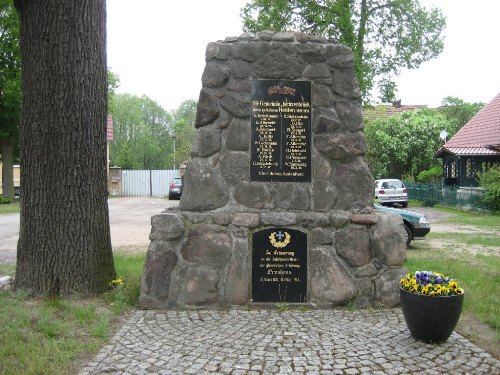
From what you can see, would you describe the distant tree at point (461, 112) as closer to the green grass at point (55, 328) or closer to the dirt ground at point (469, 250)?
the dirt ground at point (469, 250)

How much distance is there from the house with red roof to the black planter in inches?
866

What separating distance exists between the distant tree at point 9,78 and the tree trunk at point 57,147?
23416 millimetres

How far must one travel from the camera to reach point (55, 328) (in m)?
4.89

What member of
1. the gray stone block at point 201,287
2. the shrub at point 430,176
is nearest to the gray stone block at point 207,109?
the gray stone block at point 201,287

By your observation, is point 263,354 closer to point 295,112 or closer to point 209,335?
point 209,335

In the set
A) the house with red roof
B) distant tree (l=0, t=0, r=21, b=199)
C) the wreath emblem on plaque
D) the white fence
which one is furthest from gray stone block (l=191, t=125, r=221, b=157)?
the white fence

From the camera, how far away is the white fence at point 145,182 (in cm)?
3838

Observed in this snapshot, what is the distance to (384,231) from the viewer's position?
20.0 ft

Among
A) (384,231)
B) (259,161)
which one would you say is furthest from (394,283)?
(259,161)

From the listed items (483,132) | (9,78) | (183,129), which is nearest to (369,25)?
(483,132)

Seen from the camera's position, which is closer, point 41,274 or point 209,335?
point 209,335

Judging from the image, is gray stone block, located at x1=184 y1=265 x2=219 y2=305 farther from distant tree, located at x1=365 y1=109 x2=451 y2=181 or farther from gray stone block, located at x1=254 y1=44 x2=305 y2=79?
distant tree, located at x1=365 y1=109 x2=451 y2=181

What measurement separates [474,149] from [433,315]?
78.5 ft

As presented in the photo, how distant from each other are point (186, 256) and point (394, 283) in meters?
2.47
